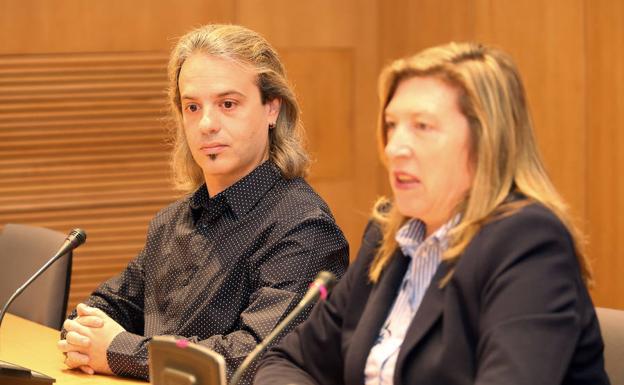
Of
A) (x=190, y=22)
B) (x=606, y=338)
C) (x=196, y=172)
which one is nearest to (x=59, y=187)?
(x=190, y=22)

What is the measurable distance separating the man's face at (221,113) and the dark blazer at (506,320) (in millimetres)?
905

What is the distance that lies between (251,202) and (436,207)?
946 millimetres

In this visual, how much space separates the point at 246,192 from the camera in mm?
3033

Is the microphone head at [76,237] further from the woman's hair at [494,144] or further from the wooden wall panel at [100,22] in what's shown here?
the wooden wall panel at [100,22]

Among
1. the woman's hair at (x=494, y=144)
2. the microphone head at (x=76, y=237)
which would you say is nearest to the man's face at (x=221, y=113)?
the microphone head at (x=76, y=237)

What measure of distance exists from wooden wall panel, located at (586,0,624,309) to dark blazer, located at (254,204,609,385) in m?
2.77

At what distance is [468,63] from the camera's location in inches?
83.4

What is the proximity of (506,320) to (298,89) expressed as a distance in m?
4.14

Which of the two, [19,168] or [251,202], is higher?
[251,202]

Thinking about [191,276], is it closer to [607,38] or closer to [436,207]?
[436,207]

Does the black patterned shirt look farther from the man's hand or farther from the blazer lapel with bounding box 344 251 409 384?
the blazer lapel with bounding box 344 251 409 384

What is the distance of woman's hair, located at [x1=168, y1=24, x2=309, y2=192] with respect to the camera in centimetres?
306

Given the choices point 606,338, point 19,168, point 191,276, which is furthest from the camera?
point 19,168

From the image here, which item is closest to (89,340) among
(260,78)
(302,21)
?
(260,78)
